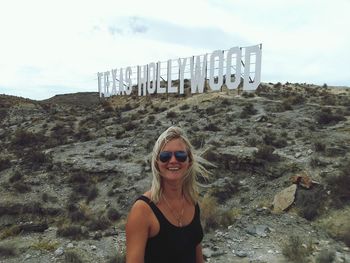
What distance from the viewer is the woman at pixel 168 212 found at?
8.25ft

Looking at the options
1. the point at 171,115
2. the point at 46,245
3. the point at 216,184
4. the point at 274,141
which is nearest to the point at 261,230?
the point at 216,184

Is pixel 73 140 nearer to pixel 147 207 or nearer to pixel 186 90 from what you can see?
pixel 186 90

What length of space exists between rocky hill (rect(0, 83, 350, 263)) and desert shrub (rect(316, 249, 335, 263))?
21 mm

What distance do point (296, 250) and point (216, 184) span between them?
5937 mm

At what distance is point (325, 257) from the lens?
9.00m

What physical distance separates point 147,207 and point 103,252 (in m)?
8.73

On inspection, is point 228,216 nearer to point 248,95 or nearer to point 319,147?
point 319,147

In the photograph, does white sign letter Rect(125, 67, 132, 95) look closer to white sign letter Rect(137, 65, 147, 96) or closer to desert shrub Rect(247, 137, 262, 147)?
white sign letter Rect(137, 65, 147, 96)

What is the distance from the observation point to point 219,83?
1281 inches

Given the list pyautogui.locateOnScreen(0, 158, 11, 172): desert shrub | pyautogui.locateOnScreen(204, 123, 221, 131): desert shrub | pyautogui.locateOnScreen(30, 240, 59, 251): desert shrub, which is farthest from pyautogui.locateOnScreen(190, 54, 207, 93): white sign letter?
pyautogui.locateOnScreen(30, 240, 59, 251): desert shrub

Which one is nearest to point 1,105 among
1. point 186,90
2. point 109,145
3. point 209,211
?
point 186,90

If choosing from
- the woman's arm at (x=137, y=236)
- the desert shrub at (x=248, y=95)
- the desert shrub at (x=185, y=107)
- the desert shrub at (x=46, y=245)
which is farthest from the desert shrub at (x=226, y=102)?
the woman's arm at (x=137, y=236)

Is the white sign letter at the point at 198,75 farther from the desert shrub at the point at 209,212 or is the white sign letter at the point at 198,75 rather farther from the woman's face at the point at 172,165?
the woman's face at the point at 172,165

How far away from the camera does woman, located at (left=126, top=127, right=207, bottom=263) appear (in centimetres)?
251
